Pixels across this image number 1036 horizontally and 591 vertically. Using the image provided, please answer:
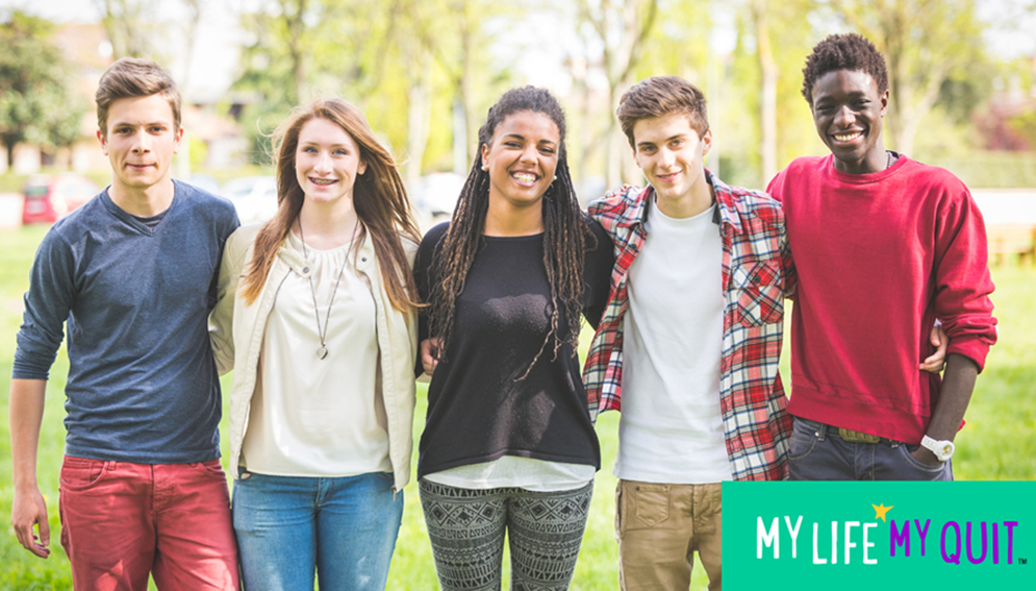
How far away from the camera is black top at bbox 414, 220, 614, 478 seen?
111 inches

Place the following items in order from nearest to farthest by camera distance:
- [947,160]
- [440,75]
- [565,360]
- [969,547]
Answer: [969,547] → [565,360] → [440,75] → [947,160]

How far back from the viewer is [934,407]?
9.08ft

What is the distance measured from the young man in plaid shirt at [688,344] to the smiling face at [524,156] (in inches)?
14.3

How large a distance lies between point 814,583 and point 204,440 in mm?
2172

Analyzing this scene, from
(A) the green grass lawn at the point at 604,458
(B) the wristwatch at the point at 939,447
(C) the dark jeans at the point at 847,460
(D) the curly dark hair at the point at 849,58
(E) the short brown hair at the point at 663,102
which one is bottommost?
(A) the green grass lawn at the point at 604,458

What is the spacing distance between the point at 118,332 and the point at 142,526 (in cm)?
68

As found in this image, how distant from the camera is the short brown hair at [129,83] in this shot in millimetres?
2840

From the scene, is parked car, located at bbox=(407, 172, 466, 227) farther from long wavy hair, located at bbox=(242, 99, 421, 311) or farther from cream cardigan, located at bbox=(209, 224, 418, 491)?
cream cardigan, located at bbox=(209, 224, 418, 491)

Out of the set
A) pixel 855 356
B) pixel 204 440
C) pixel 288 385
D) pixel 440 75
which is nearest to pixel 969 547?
pixel 855 356

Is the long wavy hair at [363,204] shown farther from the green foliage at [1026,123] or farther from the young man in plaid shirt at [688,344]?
the green foliage at [1026,123]

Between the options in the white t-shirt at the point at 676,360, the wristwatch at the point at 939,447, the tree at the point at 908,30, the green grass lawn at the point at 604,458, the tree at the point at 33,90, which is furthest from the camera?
the tree at the point at 33,90

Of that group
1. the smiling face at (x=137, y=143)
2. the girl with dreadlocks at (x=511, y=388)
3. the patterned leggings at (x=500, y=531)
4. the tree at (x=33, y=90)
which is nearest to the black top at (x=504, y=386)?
the girl with dreadlocks at (x=511, y=388)

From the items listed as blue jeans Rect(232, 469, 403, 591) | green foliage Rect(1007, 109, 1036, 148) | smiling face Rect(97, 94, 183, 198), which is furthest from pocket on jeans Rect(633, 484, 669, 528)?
green foliage Rect(1007, 109, 1036, 148)

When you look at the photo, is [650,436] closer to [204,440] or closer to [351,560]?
[351,560]
